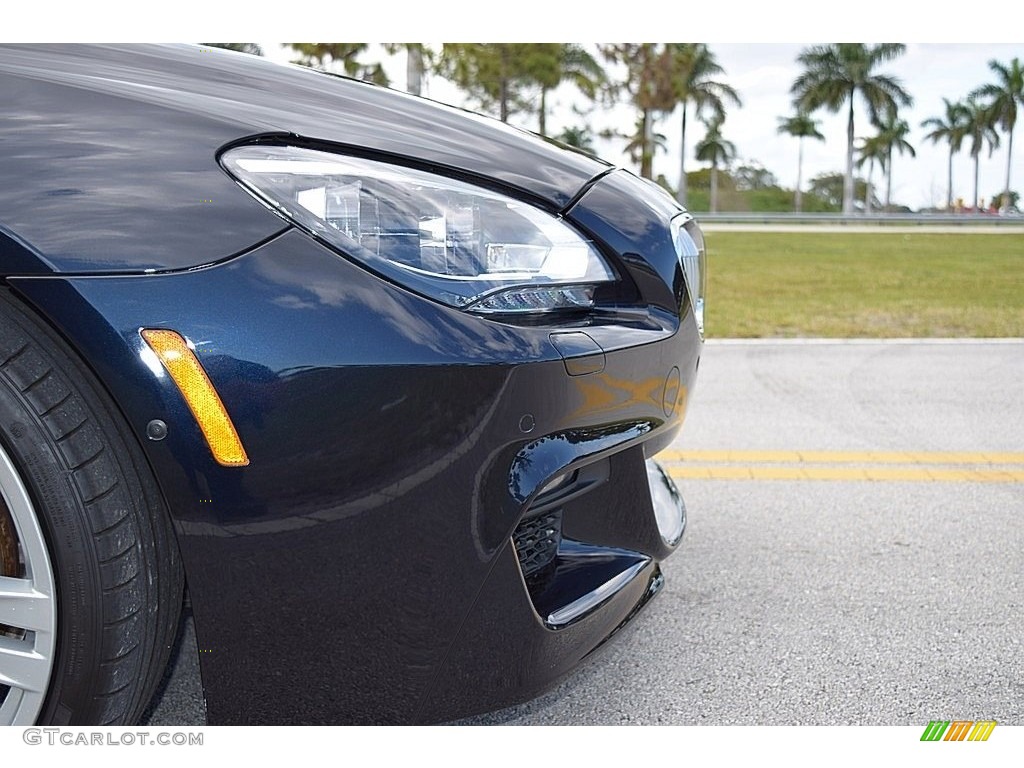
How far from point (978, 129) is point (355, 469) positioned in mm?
66042

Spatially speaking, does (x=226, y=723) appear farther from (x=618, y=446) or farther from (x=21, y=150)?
(x=21, y=150)

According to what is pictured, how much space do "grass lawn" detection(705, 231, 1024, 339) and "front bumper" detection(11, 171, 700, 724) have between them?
5.76 m

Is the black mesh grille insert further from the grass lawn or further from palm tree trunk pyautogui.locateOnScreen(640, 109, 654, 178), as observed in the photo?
palm tree trunk pyautogui.locateOnScreen(640, 109, 654, 178)

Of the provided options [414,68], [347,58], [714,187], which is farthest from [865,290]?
[714,187]

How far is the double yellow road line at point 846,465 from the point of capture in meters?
3.54

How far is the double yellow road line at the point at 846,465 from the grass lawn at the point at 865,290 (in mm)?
3339

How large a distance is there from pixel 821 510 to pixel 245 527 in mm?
2267

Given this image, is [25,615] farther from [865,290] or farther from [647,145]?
[647,145]

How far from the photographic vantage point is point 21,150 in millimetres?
1435

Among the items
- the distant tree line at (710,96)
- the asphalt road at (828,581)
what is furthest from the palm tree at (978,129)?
the asphalt road at (828,581)

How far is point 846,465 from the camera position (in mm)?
3678

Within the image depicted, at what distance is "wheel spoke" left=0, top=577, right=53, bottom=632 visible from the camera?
1438 millimetres

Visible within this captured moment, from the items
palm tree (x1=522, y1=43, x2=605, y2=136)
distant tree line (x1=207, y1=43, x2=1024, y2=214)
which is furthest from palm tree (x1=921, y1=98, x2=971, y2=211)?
palm tree (x1=522, y1=43, x2=605, y2=136)
